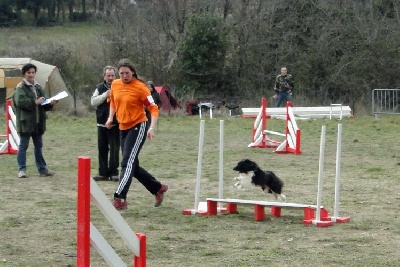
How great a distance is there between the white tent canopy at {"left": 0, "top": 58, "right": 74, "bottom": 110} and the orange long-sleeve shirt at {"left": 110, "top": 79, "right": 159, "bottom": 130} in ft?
66.0

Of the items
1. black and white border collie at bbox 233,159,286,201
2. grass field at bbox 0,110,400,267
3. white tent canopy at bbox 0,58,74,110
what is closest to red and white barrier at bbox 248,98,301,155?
grass field at bbox 0,110,400,267

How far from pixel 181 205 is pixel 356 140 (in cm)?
958

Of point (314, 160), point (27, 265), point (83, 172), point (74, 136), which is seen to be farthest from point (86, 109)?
point (83, 172)

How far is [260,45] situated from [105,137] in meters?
22.9

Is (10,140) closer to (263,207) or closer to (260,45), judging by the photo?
(263,207)

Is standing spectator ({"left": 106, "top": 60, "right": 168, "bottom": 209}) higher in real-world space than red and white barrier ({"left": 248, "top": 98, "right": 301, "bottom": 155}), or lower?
higher

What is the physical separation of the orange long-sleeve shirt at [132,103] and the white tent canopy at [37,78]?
20.1 metres

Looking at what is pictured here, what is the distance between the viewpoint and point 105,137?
12.3 m

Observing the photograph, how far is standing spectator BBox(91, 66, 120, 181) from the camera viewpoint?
1198 cm

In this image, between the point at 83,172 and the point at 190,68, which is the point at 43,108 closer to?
the point at 83,172

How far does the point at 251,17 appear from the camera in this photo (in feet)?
115

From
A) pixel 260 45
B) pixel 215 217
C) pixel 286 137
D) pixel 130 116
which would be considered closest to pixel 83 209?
pixel 215 217

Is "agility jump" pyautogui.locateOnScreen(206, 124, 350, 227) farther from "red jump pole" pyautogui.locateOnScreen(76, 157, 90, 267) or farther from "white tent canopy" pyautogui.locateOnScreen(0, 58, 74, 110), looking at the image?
"white tent canopy" pyautogui.locateOnScreen(0, 58, 74, 110)

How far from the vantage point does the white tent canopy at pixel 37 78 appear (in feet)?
98.1
